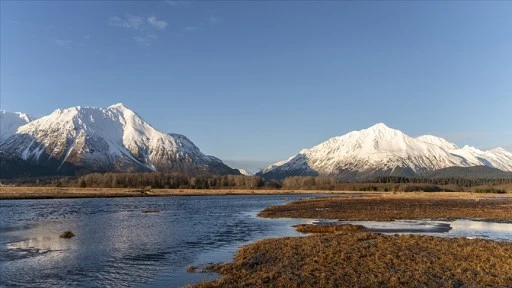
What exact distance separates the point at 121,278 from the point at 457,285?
1805cm

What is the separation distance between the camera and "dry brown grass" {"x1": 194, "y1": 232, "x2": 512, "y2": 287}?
918 inches


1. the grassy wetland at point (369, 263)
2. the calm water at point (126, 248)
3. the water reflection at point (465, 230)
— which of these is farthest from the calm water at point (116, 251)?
the water reflection at point (465, 230)

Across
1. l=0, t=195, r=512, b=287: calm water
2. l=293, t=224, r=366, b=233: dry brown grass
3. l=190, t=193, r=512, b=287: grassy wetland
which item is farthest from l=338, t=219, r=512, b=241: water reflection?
l=190, t=193, r=512, b=287: grassy wetland

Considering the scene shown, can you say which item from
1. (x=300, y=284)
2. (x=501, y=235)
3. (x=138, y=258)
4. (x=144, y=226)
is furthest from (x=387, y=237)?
(x=144, y=226)

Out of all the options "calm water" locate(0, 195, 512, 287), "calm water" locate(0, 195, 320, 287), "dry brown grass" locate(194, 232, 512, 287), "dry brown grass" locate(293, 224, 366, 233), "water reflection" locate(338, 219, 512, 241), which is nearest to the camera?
"dry brown grass" locate(194, 232, 512, 287)

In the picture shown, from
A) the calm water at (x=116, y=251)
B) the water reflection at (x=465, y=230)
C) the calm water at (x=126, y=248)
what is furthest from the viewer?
the water reflection at (x=465, y=230)

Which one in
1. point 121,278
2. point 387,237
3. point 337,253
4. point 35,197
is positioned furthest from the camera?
point 35,197

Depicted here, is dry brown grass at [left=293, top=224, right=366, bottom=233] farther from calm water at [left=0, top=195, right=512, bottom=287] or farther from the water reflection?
the water reflection

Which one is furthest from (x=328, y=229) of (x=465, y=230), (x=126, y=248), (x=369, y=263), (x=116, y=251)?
(x=116, y=251)

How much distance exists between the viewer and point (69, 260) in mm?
31141

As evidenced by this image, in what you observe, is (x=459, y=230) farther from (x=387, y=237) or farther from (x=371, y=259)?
(x=371, y=259)

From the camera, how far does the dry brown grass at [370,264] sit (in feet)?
76.5

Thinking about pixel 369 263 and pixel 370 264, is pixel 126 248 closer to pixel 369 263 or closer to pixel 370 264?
pixel 369 263

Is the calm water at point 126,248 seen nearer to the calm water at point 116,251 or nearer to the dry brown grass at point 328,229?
the calm water at point 116,251
